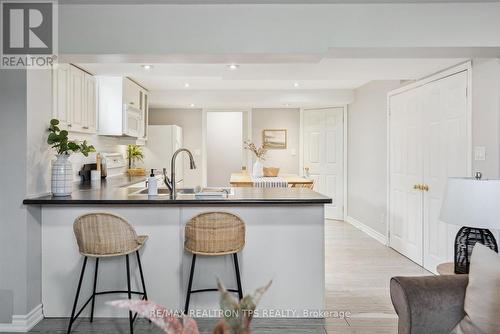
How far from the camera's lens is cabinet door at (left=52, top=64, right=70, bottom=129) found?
3.55 meters

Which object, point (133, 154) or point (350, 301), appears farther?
point (133, 154)

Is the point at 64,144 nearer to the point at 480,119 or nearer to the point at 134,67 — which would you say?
the point at 134,67

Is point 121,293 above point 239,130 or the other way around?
the other way around

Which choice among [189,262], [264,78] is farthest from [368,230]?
[189,262]

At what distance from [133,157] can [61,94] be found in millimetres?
2518

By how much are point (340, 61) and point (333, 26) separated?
1.02 m

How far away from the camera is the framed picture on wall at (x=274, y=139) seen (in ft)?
23.9

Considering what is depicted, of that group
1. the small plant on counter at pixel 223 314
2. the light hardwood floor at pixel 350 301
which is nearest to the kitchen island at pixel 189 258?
the light hardwood floor at pixel 350 301

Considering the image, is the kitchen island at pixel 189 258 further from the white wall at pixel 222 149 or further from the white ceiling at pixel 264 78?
the white wall at pixel 222 149

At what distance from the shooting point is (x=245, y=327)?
0.91 metres

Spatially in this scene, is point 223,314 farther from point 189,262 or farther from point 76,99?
point 76,99

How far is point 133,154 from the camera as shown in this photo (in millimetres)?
6031

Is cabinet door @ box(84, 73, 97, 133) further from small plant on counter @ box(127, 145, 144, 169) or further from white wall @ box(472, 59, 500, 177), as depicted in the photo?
white wall @ box(472, 59, 500, 177)

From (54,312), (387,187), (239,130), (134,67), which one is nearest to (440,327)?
(54,312)
